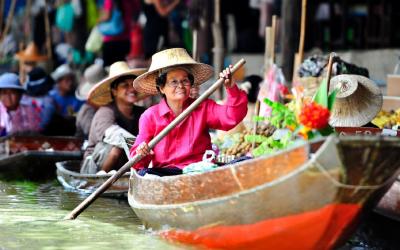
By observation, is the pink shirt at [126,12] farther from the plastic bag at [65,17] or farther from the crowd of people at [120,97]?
the plastic bag at [65,17]

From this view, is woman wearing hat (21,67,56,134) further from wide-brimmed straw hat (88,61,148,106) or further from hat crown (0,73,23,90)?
wide-brimmed straw hat (88,61,148,106)

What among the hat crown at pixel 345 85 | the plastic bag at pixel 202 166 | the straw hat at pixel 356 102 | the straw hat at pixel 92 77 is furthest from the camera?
the straw hat at pixel 92 77

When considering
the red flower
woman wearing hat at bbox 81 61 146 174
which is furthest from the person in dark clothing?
the red flower

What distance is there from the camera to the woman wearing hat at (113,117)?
8.38 meters

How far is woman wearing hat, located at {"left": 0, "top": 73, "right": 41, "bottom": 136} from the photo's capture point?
9.92m

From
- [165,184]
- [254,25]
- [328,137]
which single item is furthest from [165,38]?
[328,137]

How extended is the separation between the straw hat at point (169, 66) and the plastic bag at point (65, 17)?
22.0ft

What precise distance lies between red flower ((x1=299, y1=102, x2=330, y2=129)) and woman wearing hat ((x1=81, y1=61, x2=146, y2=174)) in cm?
322

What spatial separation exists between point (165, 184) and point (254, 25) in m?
7.70

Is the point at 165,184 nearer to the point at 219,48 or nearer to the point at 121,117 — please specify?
the point at 121,117

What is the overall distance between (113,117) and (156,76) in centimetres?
164

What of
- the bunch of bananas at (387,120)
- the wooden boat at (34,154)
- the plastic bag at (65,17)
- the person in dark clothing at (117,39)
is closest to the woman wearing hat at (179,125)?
the bunch of bananas at (387,120)

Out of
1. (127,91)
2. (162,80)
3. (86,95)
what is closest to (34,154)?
(127,91)

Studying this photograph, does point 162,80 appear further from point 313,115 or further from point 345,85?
point 313,115
